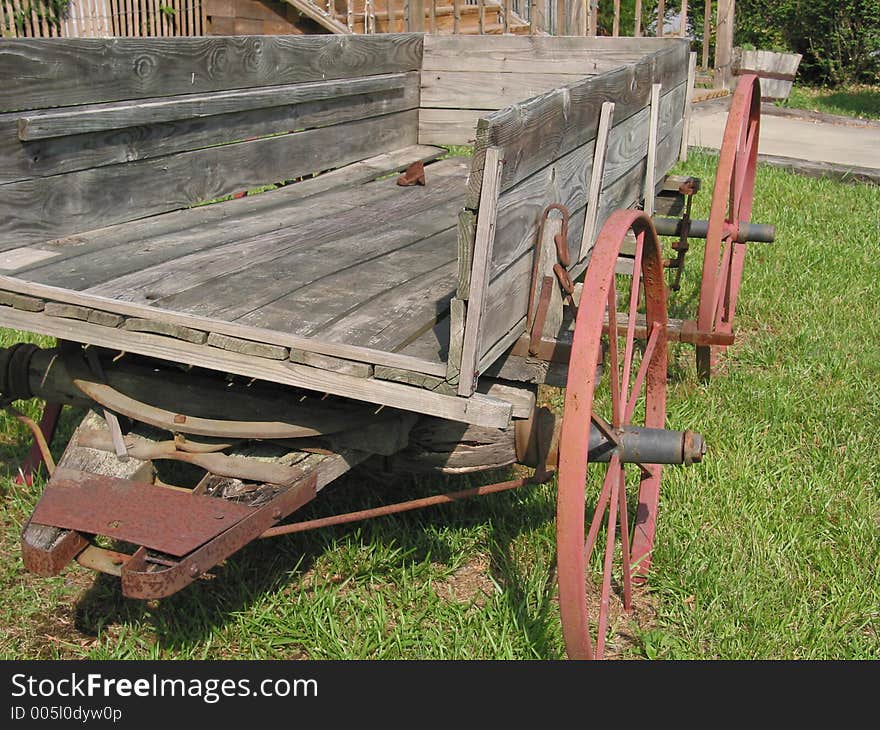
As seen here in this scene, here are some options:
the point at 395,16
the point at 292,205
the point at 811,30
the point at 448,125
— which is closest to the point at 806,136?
the point at 395,16

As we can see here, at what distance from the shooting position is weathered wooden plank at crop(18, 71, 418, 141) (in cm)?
283

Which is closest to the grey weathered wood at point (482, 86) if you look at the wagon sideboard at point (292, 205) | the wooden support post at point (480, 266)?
the wagon sideboard at point (292, 205)

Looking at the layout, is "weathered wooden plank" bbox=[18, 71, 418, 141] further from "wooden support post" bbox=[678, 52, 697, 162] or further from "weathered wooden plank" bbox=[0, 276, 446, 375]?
"wooden support post" bbox=[678, 52, 697, 162]

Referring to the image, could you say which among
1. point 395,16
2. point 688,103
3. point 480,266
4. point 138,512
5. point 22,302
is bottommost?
point 138,512

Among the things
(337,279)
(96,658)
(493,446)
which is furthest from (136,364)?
(493,446)

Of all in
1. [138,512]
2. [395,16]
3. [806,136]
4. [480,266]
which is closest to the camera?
[480,266]

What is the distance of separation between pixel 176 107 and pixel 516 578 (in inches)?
74.9

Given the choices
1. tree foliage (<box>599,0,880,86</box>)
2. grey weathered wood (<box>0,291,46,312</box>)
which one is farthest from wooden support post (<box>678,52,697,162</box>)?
tree foliage (<box>599,0,880,86</box>)

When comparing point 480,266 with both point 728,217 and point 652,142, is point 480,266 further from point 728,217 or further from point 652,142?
point 728,217

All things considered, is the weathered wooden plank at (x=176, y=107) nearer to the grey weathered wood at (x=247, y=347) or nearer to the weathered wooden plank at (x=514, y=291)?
the grey weathered wood at (x=247, y=347)

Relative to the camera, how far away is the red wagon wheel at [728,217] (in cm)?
362

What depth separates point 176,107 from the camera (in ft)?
11.0

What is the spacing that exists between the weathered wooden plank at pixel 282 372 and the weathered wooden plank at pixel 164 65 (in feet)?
2.36

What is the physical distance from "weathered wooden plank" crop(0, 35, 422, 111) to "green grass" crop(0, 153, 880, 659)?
1336mm
